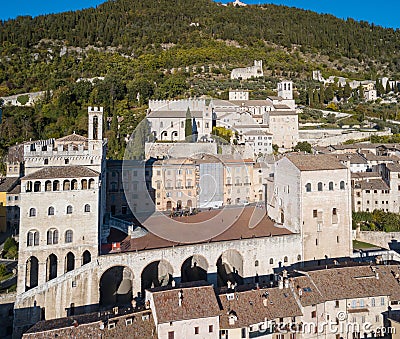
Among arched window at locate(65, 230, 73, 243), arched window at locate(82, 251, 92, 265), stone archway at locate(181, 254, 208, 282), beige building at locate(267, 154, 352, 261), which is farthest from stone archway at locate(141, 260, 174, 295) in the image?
beige building at locate(267, 154, 352, 261)

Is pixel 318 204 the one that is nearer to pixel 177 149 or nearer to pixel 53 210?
pixel 53 210

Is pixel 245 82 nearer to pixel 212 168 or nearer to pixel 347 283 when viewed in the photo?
pixel 212 168

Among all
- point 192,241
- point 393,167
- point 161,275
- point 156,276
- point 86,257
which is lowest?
point 156,276

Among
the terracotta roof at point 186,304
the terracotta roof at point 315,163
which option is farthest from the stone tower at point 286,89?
the terracotta roof at point 186,304

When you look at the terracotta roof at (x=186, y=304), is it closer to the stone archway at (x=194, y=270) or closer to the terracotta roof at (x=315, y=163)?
the stone archway at (x=194, y=270)

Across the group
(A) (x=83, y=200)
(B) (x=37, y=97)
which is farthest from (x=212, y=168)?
(B) (x=37, y=97)

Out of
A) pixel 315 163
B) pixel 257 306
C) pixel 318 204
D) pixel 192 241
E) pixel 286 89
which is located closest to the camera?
pixel 257 306
